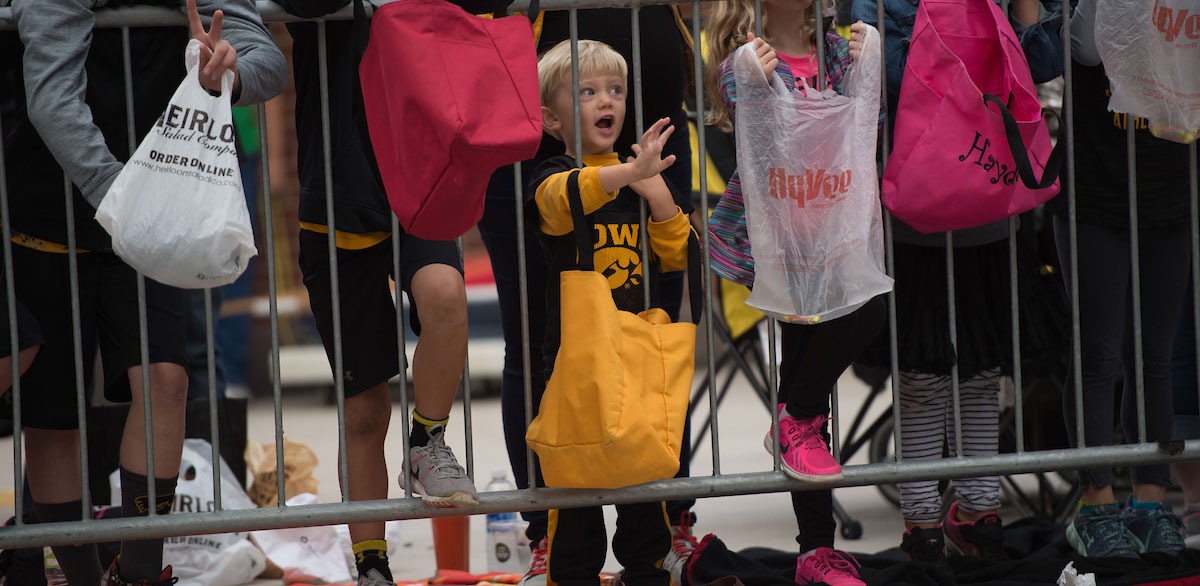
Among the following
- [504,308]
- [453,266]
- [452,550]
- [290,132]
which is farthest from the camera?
[290,132]

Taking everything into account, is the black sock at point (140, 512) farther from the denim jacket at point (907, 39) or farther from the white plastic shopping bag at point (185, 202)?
the denim jacket at point (907, 39)

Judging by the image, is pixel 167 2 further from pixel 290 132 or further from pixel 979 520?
pixel 290 132

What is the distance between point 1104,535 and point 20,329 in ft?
9.95

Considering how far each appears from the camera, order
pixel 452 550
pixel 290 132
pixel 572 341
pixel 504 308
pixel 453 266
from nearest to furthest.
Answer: pixel 572 341 < pixel 453 266 < pixel 504 308 < pixel 452 550 < pixel 290 132

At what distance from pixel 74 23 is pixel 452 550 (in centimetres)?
205

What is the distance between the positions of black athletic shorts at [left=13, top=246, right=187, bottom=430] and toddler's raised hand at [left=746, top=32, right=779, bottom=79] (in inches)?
64.2

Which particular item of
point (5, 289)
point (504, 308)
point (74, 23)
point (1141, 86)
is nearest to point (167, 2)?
point (74, 23)

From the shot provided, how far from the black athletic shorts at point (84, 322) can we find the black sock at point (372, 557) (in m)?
0.67

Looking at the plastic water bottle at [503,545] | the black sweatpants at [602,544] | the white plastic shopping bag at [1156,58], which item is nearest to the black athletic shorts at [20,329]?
the black sweatpants at [602,544]

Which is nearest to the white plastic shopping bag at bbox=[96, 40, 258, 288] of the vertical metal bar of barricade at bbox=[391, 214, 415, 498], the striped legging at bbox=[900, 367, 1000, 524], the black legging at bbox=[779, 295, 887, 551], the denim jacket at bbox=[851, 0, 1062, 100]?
the vertical metal bar of barricade at bbox=[391, 214, 415, 498]

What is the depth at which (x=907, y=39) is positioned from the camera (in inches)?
126

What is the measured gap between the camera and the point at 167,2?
2.90m

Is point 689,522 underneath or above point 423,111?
underneath

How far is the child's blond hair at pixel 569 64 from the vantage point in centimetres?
300
